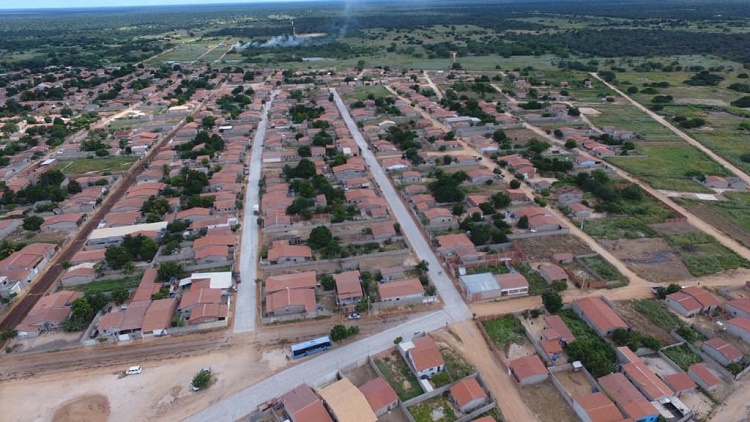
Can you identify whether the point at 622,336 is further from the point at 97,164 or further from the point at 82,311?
the point at 97,164

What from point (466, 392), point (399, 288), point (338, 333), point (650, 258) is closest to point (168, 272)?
point (338, 333)

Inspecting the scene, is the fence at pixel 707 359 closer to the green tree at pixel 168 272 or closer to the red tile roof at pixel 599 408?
the red tile roof at pixel 599 408

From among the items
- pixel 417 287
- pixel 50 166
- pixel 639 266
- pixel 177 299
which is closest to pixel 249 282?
pixel 177 299

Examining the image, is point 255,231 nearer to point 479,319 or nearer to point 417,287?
point 417,287

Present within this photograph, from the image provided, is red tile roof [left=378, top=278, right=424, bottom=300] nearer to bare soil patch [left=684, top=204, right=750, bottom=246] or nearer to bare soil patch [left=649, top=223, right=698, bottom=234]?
bare soil patch [left=649, top=223, right=698, bottom=234]

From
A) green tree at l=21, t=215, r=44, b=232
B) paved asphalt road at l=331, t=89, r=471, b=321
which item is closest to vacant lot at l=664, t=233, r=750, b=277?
paved asphalt road at l=331, t=89, r=471, b=321
